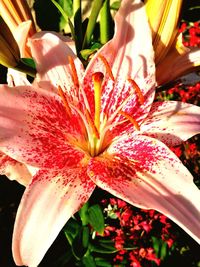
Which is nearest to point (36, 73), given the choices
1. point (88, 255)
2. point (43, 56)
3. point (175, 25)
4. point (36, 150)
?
point (43, 56)

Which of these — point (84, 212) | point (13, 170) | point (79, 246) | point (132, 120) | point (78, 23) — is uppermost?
point (78, 23)

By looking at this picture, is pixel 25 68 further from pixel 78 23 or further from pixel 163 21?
pixel 163 21

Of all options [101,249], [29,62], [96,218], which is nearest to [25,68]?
[29,62]

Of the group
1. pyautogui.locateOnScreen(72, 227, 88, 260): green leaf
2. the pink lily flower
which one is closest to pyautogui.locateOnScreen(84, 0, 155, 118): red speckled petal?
the pink lily flower

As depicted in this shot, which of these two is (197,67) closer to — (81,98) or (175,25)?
(175,25)

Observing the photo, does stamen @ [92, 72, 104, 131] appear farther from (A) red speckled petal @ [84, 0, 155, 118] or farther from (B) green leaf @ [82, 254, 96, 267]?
(B) green leaf @ [82, 254, 96, 267]

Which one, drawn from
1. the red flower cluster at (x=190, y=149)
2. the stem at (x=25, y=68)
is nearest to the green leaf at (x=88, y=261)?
the red flower cluster at (x=190, y=149)
